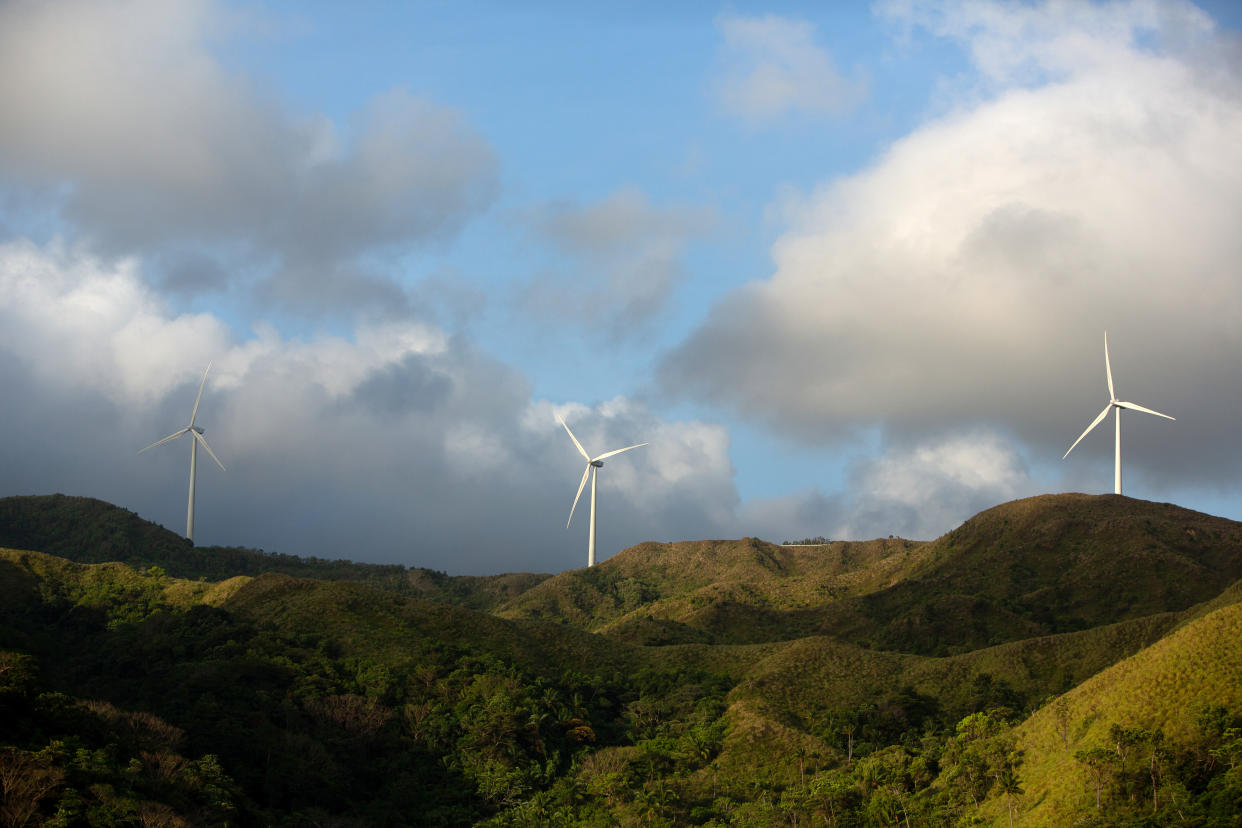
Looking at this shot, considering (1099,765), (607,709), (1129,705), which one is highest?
(1129,705)

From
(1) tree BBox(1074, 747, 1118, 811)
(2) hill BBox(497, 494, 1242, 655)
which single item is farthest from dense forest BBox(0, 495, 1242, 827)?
(2) hill BBox(497, 494, 1242, 655)

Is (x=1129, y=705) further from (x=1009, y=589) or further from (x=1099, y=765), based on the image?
(x=1009, y=589)

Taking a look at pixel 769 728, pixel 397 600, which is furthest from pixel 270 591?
pixel 769 728

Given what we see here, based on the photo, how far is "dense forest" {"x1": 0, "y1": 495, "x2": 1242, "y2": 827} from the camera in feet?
240

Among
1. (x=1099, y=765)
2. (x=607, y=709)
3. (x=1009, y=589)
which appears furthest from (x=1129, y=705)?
(x=1009, y=589)

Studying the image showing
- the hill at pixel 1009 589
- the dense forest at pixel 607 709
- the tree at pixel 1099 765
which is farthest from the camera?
the hill at pixel 1009 589

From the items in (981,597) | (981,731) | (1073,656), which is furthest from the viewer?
(981,597)

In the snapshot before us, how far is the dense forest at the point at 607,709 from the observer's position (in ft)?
240

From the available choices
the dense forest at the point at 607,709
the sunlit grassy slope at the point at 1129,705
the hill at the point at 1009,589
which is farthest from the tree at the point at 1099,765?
the hill at the point at 1009,589

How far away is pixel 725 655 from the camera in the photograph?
5379 inches

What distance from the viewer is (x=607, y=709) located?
117562mm

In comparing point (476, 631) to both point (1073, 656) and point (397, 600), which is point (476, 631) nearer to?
point (397, 600)

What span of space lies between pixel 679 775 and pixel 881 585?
10372cm

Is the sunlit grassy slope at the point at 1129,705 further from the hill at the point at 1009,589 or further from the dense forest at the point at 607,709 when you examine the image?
the hill at the point at 1009,589
